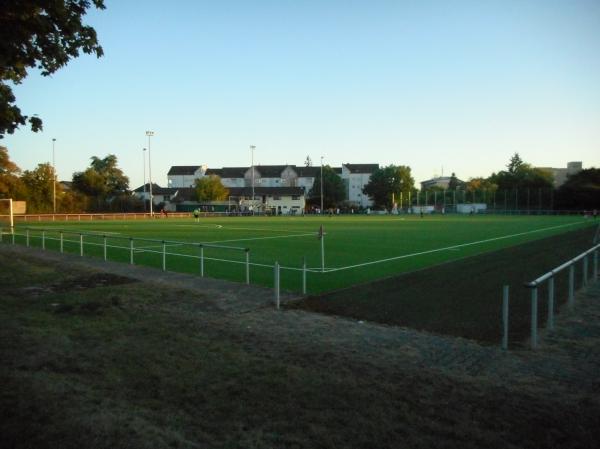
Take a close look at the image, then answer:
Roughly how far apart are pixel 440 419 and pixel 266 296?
6.03 m

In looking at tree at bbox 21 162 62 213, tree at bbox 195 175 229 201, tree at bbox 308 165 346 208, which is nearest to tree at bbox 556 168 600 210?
tree at bbox 308 165 346 208

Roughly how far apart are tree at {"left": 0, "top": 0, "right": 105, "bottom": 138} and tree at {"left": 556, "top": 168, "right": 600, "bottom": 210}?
84.4 m

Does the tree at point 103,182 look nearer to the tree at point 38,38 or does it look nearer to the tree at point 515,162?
the tree at point 38,38

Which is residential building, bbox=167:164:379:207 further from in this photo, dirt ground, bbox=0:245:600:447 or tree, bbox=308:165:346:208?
dirt ground, bbox=0:245:600:447

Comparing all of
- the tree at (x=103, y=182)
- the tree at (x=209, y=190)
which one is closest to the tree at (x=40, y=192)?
the tree at (x=103, y=182)

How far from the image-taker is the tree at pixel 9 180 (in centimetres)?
5709

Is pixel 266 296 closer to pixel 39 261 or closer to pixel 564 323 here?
pixel 564 323

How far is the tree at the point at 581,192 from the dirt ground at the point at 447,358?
7845 cm

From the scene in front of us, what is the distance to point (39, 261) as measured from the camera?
622 inches

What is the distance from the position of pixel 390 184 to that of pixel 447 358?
321 feet

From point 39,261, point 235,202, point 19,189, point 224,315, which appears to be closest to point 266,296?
point 224,315

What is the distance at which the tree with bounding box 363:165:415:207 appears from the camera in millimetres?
101062

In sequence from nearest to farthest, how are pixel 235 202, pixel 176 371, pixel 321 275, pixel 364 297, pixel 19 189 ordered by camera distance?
pixel 176 371, pixel 364 297, pixel 321 275, pixel 19 189, pixel 235 202

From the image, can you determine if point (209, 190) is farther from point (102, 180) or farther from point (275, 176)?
point (275, 176)
